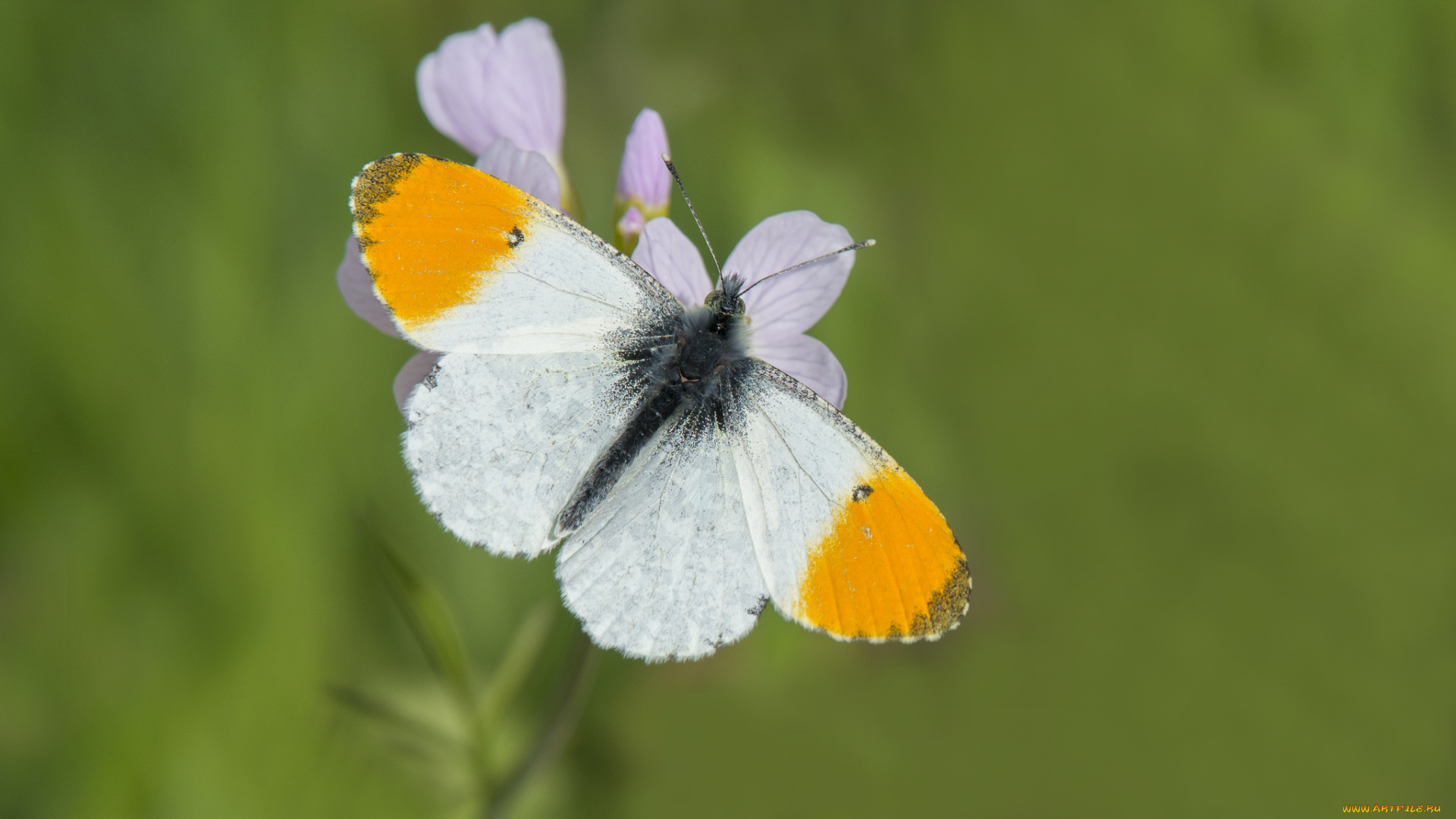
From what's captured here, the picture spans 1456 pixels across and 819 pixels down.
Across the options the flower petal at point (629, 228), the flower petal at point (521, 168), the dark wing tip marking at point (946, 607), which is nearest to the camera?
the dark wing tip marking at point (946, 607)

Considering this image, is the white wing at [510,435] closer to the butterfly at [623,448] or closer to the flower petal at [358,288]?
the butterfly at [623,448]

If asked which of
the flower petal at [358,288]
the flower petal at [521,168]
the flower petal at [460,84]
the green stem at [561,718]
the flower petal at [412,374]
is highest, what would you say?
the flower petal at [460,84]

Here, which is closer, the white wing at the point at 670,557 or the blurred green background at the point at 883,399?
the white wing at the point at 670,557

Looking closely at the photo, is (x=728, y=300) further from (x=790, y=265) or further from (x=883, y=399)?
(x=883, y=399)

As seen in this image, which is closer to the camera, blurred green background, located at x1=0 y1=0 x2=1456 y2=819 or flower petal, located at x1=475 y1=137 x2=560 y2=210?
flower petal, located at x1=475 y1=137 x2=560 y2=210

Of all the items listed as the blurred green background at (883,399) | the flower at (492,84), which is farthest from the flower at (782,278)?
the blurred green background at (883,399)

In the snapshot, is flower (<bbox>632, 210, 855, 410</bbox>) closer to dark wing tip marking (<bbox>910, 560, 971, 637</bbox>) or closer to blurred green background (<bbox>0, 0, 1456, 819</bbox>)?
dark wing tip marking (<bbox>910, 560, 971, 637</bbox>)

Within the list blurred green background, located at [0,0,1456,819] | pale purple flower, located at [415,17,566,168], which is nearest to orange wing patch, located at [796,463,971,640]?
pale purple flower, located at [415,17,566,168]

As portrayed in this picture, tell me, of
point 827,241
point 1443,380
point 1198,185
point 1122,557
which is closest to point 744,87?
point 1198,185

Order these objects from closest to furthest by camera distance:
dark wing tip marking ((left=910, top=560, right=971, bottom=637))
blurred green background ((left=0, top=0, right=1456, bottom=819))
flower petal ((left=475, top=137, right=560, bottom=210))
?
dark wing tip marking ((left=910, top=560, right=971, bottom=637))
flower petal ((left=475, top=137, right=560, bottom=210))
blurred green background ((left=0, top=0, right=1456, bottom=819))
